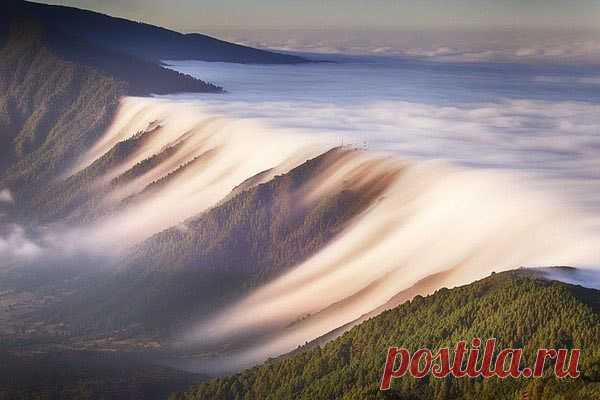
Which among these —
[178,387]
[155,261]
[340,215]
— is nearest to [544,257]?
[178,387]

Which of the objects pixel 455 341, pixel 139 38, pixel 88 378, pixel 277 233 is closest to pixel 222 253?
pixel 277 233

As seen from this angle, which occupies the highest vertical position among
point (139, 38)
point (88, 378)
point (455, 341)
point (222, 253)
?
point (139, 38)

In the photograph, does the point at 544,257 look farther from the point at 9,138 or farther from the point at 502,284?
the point at 9,138

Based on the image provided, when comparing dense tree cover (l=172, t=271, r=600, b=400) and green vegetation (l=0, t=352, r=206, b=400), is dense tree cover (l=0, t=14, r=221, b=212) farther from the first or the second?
dense tree cover (l=172, t=271, r=600, b=400)

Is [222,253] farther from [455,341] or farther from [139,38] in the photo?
[139,38]

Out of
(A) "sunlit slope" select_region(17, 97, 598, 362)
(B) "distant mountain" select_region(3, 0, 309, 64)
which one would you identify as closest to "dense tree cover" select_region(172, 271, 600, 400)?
(A) "sunlit slope" select_region(17, 97, 598, 362)

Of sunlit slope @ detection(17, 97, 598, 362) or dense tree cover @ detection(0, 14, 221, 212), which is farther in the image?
dense tree cover @ detection(0, 14, 221, 212)
